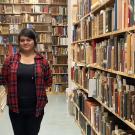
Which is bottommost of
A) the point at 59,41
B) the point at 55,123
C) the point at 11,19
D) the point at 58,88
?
the point at 55,123

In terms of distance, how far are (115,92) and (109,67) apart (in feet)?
1.20

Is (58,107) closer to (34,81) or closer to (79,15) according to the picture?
(79,15)

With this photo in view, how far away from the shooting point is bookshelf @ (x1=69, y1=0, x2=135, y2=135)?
2.57 m

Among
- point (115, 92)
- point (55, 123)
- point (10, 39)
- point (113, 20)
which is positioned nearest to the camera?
point (115, 92)

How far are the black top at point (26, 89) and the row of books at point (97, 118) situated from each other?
31.1 inches

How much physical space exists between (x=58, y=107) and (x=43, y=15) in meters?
3.17

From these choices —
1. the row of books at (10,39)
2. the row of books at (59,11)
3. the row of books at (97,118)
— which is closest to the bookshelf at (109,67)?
the row of books at (97,118)

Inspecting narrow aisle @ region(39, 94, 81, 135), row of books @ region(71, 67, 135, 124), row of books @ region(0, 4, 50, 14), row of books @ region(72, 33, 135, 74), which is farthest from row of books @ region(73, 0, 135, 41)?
row of books @ region(0, 4, 50, 14)

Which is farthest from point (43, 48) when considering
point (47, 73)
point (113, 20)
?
point (113, 20)

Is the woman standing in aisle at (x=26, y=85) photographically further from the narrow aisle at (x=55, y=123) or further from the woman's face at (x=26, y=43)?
the narrow aisle at (x=55, y=123)

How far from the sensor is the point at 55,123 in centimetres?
557

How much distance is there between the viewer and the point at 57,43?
9.23 m

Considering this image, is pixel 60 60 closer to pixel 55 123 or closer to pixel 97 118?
pixel 55 123

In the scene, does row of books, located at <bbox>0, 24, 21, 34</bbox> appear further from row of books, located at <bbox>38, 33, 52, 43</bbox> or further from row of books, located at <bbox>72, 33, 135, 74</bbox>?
row of books, located at <bbox>72, 33, 135, 74</bbox>
